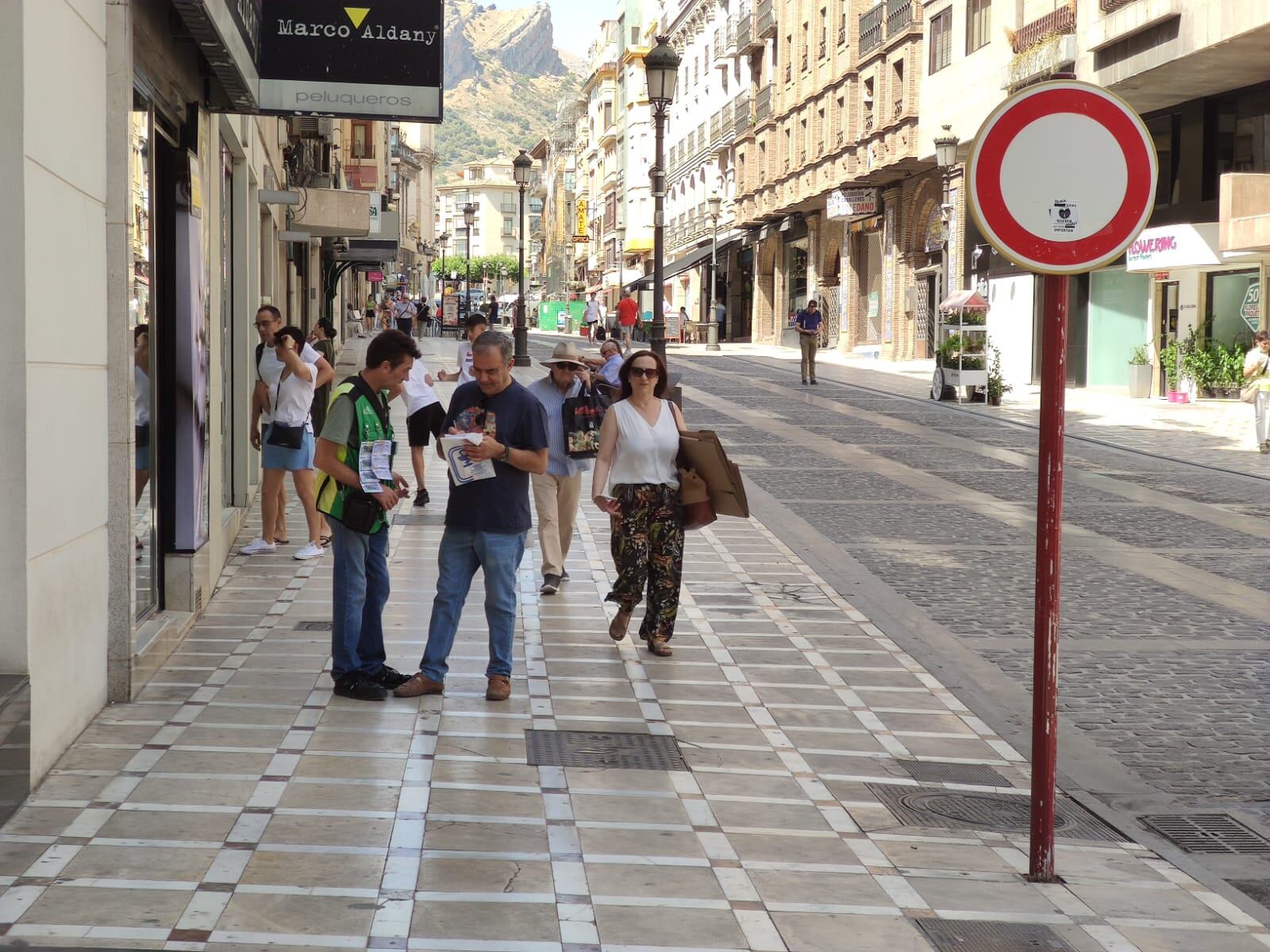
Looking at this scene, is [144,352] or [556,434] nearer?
[144,352]

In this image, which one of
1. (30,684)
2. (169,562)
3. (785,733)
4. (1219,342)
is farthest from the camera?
(1219,342)

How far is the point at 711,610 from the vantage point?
1027 cm

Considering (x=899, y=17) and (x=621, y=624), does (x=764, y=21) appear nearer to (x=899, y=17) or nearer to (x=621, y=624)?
(x=899, y=17)

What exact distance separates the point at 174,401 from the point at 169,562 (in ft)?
2.92

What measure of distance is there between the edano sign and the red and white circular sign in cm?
687

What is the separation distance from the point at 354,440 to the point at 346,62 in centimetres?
487

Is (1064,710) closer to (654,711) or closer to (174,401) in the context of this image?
(654,711)

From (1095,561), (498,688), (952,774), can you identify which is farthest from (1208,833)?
(1095,561)

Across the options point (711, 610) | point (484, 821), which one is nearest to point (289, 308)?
point (711, 610)

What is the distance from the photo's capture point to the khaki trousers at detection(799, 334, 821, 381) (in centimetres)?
3209

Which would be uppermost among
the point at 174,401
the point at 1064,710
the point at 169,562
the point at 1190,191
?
the point at 1190,191

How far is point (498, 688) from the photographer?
7.47 metres

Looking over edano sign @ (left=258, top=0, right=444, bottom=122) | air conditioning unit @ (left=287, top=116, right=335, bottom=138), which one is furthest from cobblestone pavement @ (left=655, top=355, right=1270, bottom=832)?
air conditioning unit @ (left=287, top=116, right=335, bottom=138)

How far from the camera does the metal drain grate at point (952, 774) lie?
6574 mm
